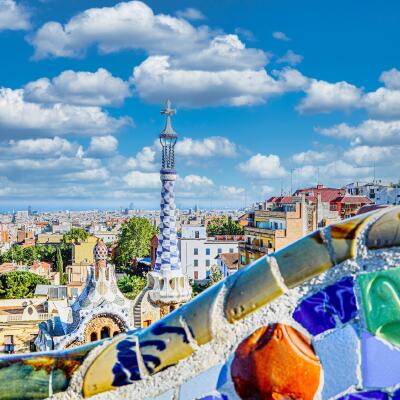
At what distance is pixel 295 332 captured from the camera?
80.4 inches

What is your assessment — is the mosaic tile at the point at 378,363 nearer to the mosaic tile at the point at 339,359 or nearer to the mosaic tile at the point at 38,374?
the mosaic tile at the point at 339,359

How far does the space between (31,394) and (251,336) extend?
0.90 meters

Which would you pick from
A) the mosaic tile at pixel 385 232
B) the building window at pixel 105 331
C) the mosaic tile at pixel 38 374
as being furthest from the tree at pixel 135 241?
the mosaic tile at pixel 385 232

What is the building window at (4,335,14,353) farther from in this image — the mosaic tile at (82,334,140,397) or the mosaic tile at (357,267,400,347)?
the mosaic tile at (357,267,400,347)

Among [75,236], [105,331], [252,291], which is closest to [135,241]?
[75,236]

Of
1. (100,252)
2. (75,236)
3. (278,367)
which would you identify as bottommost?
(75,236)

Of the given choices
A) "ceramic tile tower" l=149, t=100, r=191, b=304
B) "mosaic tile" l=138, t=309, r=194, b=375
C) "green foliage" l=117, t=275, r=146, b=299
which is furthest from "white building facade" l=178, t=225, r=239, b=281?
"mosaic tile" l=138, t=309, r=194, b=375

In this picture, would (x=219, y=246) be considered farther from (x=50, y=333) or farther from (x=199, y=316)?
(x=199, y=316)

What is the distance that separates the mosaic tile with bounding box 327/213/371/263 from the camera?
2.05 meters

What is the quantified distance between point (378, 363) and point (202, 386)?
630 mm

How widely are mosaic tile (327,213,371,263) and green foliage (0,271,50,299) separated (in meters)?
34.9

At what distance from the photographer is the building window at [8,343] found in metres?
21.0

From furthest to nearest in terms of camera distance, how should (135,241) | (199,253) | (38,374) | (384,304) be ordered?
(135,241) → (199,253) → (38,374) → (384,304)

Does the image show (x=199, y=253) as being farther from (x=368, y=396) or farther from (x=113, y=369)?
(x=368, y=396)
